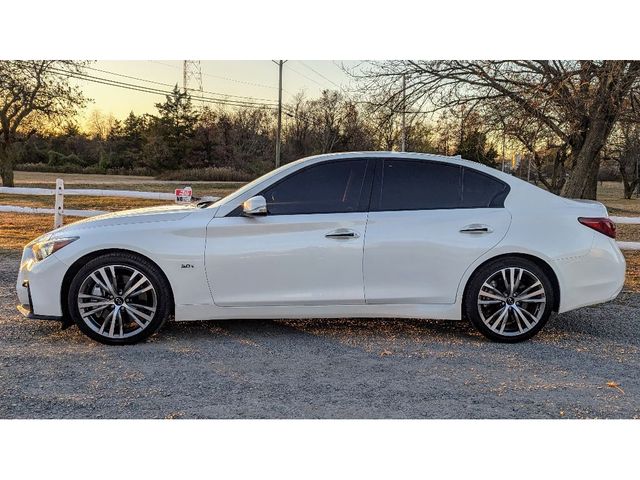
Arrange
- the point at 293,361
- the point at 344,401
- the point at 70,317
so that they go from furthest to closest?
the point at 70,317
the point at 293,361
the point at 344,401

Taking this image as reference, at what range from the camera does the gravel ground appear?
142 inches

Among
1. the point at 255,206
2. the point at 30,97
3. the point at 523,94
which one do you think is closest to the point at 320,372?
the point at 255,206

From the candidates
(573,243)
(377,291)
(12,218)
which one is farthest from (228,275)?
(12,218)

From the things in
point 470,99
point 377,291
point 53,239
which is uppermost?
point 470,99

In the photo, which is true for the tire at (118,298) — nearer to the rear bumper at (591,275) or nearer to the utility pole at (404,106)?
the rear bumper at (591,275)

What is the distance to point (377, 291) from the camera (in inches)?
195

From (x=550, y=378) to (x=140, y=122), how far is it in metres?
44.8

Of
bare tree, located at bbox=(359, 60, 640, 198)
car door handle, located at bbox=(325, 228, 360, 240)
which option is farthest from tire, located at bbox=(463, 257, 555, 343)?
bare tree, located at bbox=(359, 60, 640, 198)

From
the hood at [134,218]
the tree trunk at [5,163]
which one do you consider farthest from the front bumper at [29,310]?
the tree trunk at [5,163]

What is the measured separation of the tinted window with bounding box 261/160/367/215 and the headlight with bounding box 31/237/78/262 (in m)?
1.63

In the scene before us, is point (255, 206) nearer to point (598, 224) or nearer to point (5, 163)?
point (598, 224)

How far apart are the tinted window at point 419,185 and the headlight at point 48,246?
2584 millimetres

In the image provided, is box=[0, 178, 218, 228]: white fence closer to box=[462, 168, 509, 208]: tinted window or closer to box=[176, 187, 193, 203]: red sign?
box=[176, 187, 193, 203]: red sign

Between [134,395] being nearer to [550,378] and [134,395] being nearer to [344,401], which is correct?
[344,401]
